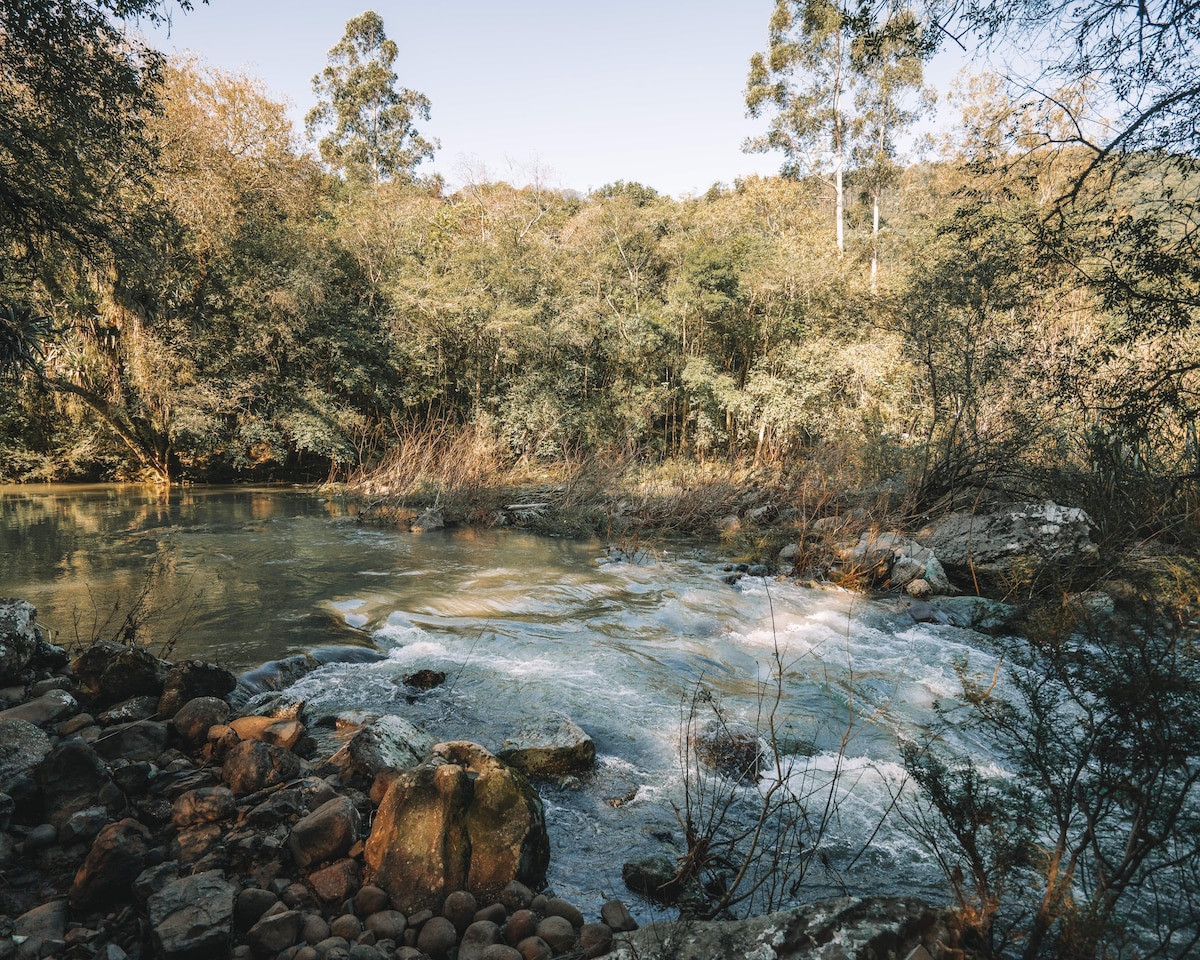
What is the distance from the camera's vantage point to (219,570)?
28.3 feet

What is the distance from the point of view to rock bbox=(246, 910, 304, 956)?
2.25m

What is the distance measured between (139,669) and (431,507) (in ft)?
28.5

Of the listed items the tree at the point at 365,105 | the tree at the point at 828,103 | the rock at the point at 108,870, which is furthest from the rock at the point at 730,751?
the tree at the point at 365,105

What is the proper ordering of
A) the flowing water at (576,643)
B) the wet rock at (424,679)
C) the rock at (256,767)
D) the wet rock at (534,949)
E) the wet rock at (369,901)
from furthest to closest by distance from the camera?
the wet rock at (424,679) < the flowing water at (576,643) < the rock at (256,767) < the wet rock at (369,901) < the wet rock at (534,949)

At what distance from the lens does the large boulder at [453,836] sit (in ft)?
8.50

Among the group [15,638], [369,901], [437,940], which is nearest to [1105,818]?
[437,940]

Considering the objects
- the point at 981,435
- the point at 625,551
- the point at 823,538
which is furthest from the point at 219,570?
the point at 981,435

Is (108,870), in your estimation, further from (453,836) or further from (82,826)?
(453,836)

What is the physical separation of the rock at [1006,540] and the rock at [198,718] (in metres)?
7.35

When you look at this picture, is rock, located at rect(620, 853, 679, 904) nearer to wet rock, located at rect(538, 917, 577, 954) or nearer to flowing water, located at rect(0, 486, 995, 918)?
flowing water, located at rect(0, 486, 995, 918)

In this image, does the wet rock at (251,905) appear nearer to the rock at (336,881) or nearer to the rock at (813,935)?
the rock at (336,881)

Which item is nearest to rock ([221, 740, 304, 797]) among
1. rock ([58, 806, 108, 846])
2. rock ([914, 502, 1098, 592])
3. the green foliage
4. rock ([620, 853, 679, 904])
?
rock ([58, 806, 108, 846])

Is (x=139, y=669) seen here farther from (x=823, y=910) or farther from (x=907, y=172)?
(x=907, y=172)

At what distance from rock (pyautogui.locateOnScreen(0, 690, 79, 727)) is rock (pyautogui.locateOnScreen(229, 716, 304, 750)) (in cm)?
89
